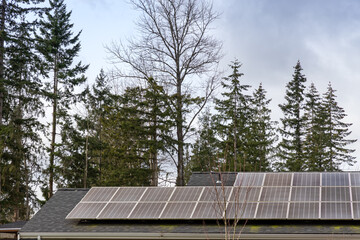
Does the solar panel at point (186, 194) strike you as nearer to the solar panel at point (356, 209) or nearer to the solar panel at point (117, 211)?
the solar panel at point (117, 211)

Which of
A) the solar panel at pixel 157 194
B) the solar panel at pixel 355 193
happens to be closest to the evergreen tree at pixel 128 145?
the solar panel at pixel 157 194

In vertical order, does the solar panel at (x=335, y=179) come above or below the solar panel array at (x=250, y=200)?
above

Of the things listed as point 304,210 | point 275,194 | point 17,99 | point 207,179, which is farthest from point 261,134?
point 304,210

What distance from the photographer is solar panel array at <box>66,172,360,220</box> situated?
12453 millimetres

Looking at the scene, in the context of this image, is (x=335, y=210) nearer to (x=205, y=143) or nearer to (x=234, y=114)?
(x=205, y=143)

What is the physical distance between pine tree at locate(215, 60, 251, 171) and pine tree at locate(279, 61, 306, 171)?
18.1 feet

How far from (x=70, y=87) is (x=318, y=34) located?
2004 cm

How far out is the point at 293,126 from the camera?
150 ft

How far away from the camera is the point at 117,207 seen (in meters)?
14.1

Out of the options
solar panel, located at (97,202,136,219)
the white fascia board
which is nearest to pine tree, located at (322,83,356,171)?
solar panel, located at (97,202,136,219)

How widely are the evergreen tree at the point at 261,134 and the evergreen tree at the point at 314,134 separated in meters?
3.42

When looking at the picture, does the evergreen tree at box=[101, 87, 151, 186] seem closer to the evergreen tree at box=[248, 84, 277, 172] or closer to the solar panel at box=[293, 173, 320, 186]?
the evergreen tree at box=[248, 84, 277, 172]

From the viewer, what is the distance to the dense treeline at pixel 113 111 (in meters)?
28.0

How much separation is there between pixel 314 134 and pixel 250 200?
32.7 meters
